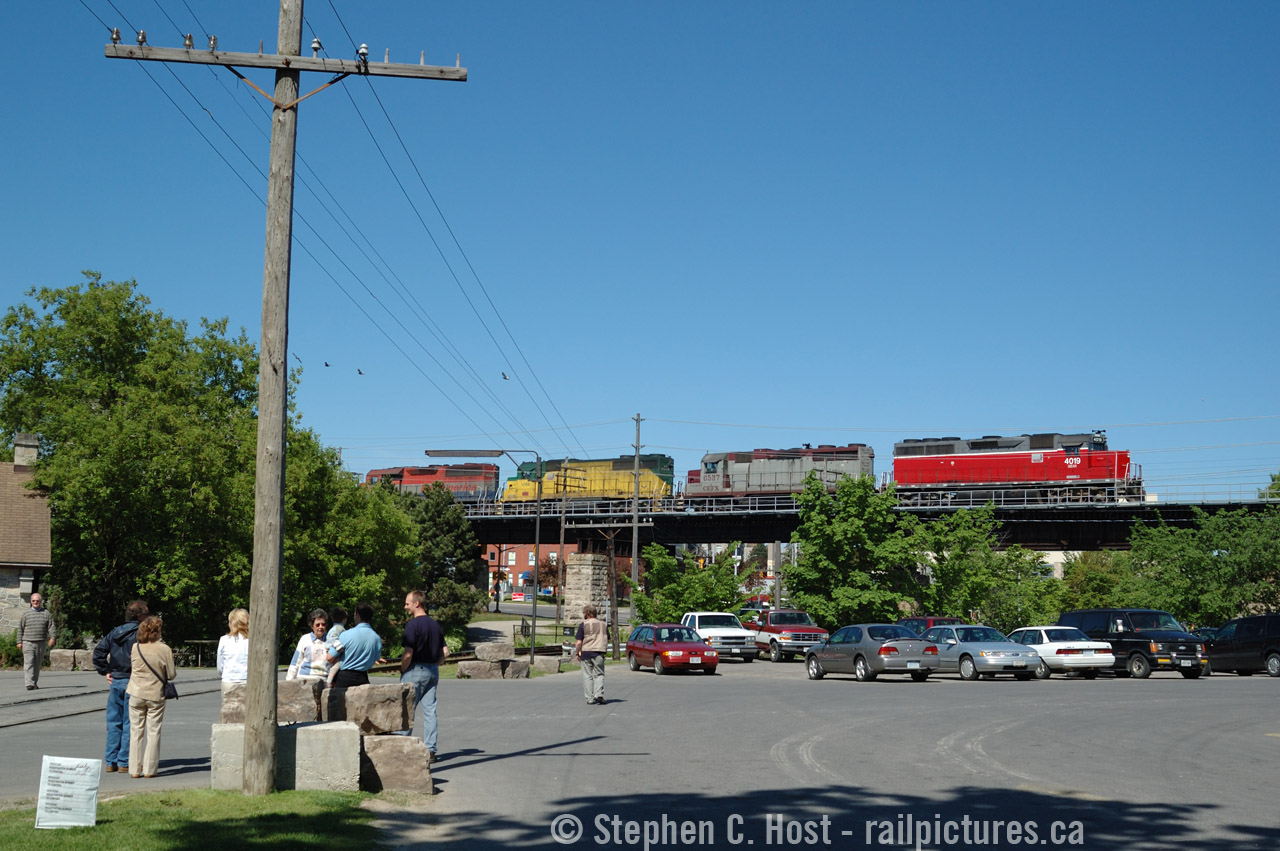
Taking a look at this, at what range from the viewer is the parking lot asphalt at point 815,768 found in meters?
9.01

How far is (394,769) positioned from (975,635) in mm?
22954

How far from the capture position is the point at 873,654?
2883 cm

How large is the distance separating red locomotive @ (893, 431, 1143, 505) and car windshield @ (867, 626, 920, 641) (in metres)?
35.3

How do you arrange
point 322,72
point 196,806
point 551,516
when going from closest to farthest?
point 196,806
point 322,72
point 551,516

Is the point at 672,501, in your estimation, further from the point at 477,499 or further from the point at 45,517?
the point at 45,517

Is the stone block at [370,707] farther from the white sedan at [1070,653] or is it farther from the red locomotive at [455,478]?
the red locomotive at [455,478]

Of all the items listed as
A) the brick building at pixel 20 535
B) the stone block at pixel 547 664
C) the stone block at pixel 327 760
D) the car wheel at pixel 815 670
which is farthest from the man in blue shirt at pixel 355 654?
the brick building at pixel 20 535

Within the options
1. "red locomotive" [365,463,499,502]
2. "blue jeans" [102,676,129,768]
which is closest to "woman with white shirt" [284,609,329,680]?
"blue jeans" [102,676,129,768]

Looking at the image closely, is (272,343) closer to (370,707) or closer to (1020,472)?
(370,707)

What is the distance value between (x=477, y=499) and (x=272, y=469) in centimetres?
7908

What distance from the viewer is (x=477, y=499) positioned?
88.5 m

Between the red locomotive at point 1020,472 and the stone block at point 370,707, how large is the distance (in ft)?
184

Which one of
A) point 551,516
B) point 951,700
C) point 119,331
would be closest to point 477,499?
point 551,516

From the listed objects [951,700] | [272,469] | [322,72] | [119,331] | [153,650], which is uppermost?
[119,331]
